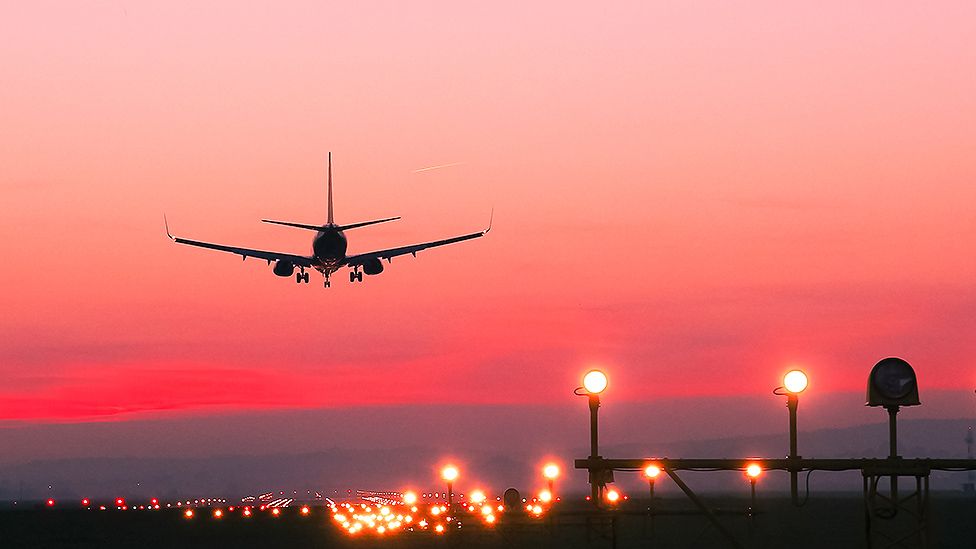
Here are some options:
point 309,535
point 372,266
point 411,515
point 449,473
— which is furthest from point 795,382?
point 309,535

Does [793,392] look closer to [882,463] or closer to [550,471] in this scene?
[882,463]

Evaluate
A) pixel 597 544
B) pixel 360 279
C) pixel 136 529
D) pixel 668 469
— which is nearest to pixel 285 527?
pixel 136 529

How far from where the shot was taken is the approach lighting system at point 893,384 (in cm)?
3950

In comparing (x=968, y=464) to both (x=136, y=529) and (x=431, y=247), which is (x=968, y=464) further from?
(x=136, y=529)

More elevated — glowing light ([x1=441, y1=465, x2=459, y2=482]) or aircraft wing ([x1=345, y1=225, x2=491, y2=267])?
aircraft wing ([x1=345, y1=225, x2=491, y2=267])

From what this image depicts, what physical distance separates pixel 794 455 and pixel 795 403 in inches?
72.6

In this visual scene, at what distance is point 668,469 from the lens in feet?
137

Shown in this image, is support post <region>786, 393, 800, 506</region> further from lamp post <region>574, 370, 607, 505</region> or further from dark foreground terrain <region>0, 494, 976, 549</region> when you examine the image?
dark foreground terrain <region>0, 494, 976, 549</region>

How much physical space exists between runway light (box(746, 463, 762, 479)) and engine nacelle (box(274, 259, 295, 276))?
97912 millimetres

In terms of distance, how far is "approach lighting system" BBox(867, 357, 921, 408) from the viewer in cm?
3950

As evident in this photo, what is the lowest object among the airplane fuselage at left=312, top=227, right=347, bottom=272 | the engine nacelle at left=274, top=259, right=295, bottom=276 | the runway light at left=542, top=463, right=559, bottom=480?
the runway light at left=542, top=463, right=559, bottom=480

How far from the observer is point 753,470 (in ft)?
140

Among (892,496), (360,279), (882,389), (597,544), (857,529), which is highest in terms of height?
(360,279)

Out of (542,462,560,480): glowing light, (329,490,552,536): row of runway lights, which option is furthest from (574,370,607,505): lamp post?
(542,462,560,480): glowing light
